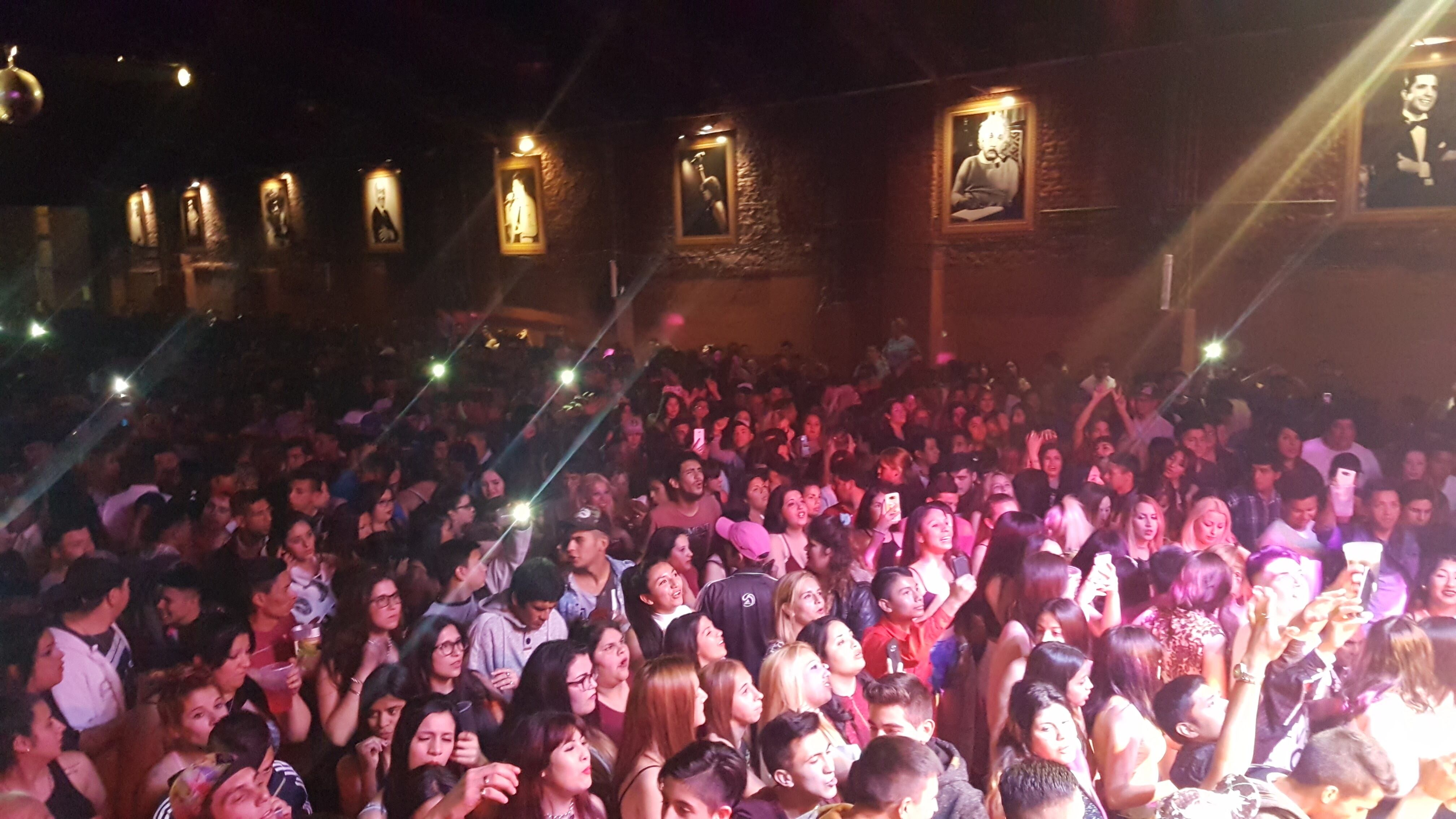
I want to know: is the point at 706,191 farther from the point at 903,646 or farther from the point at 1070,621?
the point at 1070,621

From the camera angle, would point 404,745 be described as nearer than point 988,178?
Yes

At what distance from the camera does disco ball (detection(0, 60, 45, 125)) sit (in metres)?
7.76

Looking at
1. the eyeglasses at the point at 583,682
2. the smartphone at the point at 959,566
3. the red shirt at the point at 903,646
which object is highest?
the eyeglasses at the point at 583,682

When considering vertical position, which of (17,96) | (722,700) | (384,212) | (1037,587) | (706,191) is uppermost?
(17,96)

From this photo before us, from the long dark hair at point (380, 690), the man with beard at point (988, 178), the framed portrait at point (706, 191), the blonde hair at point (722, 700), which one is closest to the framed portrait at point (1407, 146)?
the man with beard at point (988, 178)

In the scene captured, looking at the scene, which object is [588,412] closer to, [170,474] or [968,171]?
[170,474]

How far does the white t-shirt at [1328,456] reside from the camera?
580 centimetres

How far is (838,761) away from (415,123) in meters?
A: 17.8

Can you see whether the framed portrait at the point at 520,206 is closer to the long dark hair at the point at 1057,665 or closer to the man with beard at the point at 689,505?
the man with beard at the point at 689,505

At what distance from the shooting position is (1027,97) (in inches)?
459

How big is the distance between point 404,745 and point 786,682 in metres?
1.14

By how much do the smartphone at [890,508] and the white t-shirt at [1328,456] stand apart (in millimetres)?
2641

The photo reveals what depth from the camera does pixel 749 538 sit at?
15.6 feet

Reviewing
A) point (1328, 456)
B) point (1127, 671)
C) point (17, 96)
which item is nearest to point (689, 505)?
point (1127, 671)
